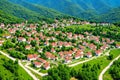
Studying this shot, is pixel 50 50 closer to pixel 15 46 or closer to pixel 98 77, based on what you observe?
pixel 15 46

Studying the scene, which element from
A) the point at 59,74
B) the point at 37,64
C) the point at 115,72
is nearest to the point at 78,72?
the point at 59,74

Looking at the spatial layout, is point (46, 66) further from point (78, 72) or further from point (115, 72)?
point (115, 72)

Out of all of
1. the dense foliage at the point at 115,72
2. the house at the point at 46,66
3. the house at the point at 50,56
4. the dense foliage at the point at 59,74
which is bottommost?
the dense foliage at the point at 115,72

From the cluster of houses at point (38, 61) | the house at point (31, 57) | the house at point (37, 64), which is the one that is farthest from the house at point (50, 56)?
the house at point (37, 64)

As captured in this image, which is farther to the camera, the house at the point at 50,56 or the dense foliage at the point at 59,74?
the house at the point at 50,56

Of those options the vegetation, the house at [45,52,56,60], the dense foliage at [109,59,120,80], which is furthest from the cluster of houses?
the dense foliage at [109,59,120,80]

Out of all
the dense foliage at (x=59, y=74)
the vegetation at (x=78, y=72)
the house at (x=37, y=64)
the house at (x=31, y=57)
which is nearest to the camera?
the dense foliage at (x=59, y=74)

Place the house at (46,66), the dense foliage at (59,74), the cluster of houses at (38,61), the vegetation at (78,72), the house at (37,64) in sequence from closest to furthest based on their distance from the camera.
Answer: the dense foliage at (59,74), the vegetation at (78,72), the house at (46,66), the cluster of houses at (38,61), the house at (37,64)

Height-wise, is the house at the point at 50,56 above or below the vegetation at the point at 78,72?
above

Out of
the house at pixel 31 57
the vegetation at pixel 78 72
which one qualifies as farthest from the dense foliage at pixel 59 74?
the house at pixel 31 57

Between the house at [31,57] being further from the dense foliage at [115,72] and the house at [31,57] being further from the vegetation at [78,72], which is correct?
the dense foliage at [115,72]

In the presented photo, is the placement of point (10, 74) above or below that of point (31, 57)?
below

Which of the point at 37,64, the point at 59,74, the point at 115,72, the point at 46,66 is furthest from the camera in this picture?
the point at 37,64
